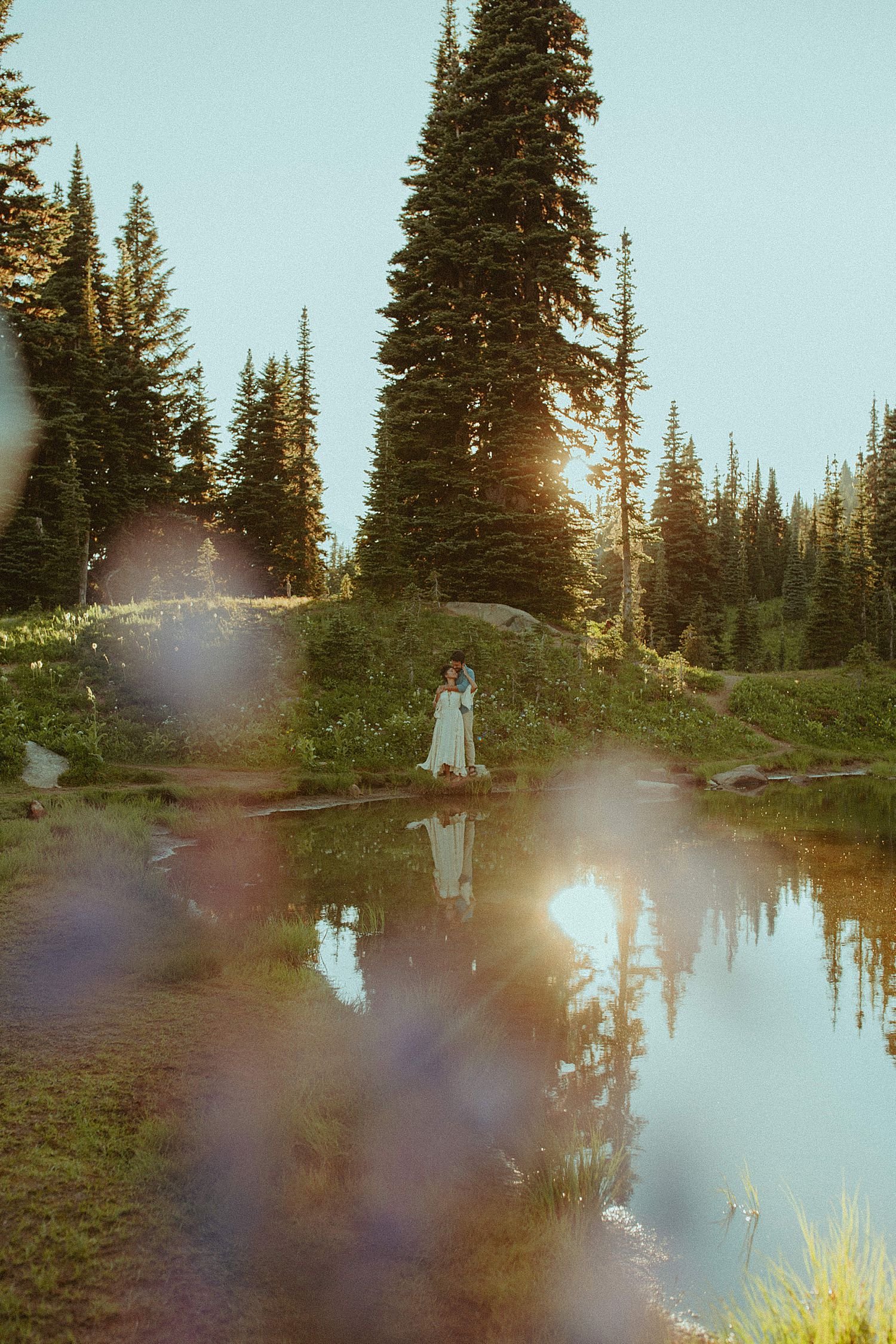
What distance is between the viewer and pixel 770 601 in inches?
3610

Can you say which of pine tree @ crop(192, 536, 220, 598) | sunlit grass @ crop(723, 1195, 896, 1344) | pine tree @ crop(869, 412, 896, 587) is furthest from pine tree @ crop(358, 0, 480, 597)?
pine tree @ crop(869, 412, 896, 587)

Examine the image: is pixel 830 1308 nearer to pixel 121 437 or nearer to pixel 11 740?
pixel 11 740

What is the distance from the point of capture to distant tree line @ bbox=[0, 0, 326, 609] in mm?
34594

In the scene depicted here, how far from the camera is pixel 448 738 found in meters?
17.8

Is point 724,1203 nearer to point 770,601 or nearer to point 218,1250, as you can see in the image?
point 218,1250

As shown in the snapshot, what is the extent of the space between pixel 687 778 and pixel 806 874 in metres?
9.79

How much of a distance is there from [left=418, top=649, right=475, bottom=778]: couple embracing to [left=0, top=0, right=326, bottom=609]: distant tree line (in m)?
19.5

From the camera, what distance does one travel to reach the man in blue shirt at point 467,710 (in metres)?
17.0

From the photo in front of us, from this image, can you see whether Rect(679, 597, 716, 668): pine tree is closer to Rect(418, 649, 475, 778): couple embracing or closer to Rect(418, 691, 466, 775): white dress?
Rect(418, 649, 475, 778): couple embracing

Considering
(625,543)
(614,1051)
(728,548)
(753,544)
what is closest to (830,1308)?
(614,1051)

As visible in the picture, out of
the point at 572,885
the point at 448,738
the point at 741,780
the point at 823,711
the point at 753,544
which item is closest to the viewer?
the point at 572,885

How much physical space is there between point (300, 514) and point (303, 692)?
2643 cm

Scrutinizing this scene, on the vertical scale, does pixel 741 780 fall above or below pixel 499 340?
below

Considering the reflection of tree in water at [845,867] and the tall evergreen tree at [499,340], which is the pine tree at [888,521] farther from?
the reflection of tree in water at [845,867]
